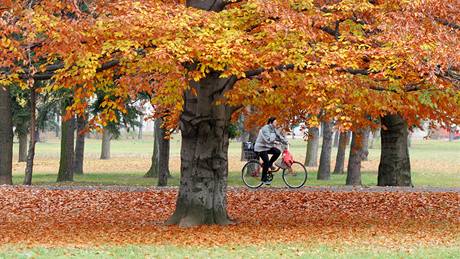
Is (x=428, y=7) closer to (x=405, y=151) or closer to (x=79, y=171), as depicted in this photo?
(x=405, y=151)

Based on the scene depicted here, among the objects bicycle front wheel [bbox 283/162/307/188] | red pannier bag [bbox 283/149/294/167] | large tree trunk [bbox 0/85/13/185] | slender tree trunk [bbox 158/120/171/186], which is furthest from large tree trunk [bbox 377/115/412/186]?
large tree trunk [bbox 0/85/13/185]

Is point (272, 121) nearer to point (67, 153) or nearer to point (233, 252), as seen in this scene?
point (233, 252)

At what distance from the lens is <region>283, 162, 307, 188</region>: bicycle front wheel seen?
22.8 metres

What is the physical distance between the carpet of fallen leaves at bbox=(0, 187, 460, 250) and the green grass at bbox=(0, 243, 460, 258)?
2.69 feet

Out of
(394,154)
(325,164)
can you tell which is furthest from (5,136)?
(325,164)

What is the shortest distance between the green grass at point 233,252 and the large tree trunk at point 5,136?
13.0m

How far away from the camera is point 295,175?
23109mm

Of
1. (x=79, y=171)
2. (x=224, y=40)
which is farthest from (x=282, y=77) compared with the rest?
(x=79, y=171)

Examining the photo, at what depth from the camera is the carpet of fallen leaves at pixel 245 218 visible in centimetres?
1448

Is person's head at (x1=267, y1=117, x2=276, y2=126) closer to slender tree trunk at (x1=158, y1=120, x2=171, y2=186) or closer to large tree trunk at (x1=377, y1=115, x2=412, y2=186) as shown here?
large tree trunk at (x1=377, y1=115, x2=412, y2=186)

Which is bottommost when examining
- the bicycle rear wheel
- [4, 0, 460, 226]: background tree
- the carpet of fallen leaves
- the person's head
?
the carpet of fallen leaves

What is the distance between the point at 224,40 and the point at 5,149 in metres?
13.5

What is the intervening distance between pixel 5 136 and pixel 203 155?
1105 cm

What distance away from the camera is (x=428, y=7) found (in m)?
15.4
